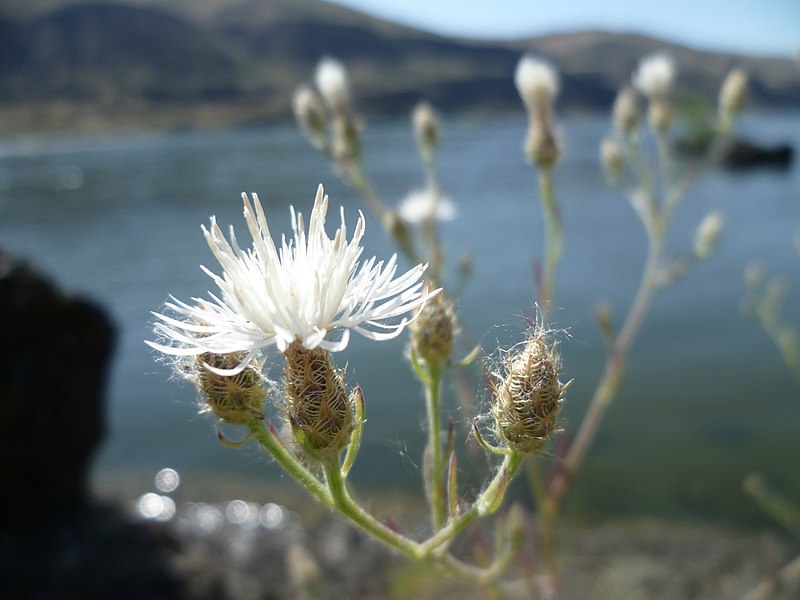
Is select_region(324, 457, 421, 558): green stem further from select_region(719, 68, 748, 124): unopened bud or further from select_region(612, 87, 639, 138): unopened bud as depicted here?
select_region(719, 68, 748, 124): unopened bud

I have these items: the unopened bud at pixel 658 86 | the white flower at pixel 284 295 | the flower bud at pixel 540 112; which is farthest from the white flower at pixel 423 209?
the white flower at pixel 284 295

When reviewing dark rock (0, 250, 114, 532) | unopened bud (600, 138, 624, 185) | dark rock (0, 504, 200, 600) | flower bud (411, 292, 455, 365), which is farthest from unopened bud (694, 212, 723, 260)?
dark rock (0, 250, 114, 532)

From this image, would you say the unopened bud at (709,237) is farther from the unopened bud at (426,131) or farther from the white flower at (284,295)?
the white flower at (284,295)

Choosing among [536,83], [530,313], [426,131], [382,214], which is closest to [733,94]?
[536,83]

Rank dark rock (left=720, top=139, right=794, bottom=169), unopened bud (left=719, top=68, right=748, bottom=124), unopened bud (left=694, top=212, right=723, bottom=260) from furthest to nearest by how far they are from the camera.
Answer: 1. dark rock (left=720, top=139, right=794, bottom=169)
2. unopened bud (left=719, top=68, right=748, bottom=124)
3. unopened bud (left=694, top=212, right=723, bottom=260)

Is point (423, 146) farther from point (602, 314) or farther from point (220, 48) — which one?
point (220, 48)

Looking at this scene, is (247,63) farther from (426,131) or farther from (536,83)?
(536,83)
